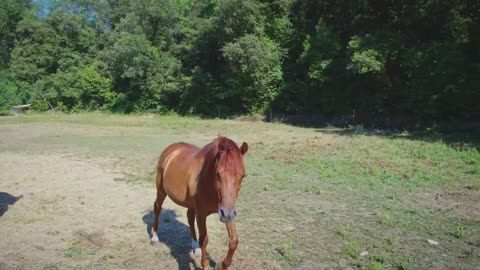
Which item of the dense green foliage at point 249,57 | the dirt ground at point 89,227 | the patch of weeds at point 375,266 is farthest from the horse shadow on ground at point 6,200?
the dense green foliage at point 249,57

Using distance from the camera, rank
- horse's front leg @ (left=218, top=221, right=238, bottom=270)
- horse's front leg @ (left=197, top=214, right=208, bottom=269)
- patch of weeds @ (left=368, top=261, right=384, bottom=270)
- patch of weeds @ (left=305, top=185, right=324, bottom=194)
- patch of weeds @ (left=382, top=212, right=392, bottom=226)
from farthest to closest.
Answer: patch of weeds @ (left=305, top=185, right=324, bottom=194), patch of weeds @ (left=382, top=212, right=392, bottom=226), patch of weeds @ (left=368, top=261, right=384, bottom=270), horse's front leg @ (left=197, top=214, right=208, bottom=269), horse's front leg @ (left=218, top=221, right=238, bottom=270)

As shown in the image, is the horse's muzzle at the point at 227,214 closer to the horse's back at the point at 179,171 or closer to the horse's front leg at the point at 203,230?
the horse's front leg at the point at 203,230

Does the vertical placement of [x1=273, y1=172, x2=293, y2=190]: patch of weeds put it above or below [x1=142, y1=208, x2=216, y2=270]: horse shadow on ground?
above

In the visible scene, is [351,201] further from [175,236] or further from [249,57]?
[249,57]

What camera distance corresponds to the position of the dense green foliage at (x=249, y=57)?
18.5m

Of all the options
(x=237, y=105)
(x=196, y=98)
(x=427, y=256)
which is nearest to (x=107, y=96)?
(x=196, y=98)

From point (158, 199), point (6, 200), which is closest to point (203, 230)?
point (158, 199)

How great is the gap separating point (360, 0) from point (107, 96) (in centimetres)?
2245

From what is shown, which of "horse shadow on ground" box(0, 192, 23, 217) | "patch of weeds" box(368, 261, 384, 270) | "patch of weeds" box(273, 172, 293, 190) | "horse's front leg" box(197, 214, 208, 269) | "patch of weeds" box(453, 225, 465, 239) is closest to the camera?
"horse's front leg" box(197, 214, 208, 269)

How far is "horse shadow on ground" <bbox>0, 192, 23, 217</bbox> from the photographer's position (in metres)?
6.55

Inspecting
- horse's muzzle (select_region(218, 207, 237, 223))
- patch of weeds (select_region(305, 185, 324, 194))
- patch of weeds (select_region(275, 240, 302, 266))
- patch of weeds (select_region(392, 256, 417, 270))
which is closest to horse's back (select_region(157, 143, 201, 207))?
horse's muzzle (select_region(218, 207, 237, 223))

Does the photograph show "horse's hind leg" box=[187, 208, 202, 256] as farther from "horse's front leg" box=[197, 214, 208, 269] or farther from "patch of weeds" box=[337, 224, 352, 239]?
"patch of weeds" box=[337, 224, 352, 239]

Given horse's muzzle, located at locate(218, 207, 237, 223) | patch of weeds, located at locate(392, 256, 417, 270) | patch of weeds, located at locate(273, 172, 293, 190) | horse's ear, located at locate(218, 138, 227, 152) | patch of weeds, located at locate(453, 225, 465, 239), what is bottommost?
patch of weeds, located at locate(392, 256, 417, 270)

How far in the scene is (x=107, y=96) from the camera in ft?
107
